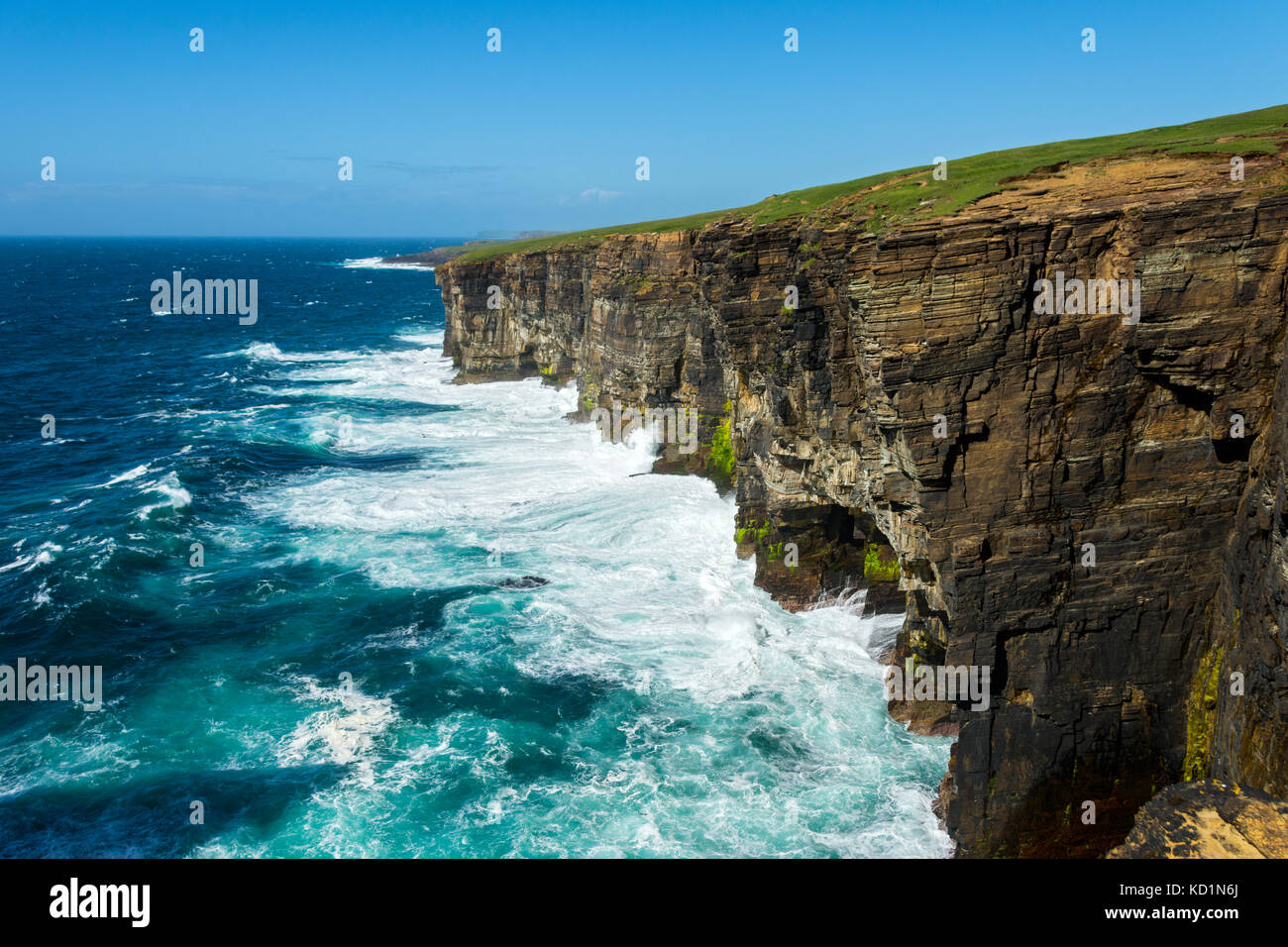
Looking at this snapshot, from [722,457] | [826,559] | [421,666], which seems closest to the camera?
[421,666]

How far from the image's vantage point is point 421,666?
32656mm

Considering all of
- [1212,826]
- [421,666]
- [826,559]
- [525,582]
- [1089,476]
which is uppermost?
[1089,476]

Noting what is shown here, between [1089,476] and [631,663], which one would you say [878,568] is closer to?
[631,663]

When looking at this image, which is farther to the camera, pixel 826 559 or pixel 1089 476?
pixel 826 559

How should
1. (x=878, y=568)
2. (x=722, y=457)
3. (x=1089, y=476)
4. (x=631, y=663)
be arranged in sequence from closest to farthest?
(x=1089, y=476), (x=631, y=663), (x=878, y=568), (x=722, y=457)

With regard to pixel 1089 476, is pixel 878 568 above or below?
below

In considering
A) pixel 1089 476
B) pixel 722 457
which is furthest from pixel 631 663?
pixel 722 457

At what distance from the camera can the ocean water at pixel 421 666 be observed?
24.2 meters

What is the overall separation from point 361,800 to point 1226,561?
2371 centimetres

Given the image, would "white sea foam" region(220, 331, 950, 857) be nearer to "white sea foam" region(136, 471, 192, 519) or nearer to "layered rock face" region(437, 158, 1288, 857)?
"white sea foam" region(136, 471, 192, 519)

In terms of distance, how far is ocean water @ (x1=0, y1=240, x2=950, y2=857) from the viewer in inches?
954

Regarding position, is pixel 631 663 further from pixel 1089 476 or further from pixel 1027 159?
pixel 1027 159

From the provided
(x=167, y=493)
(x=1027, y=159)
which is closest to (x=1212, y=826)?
(x=1027, y=159)

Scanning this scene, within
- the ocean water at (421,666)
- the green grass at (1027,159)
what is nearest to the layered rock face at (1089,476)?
the green grass at (1027,159)
